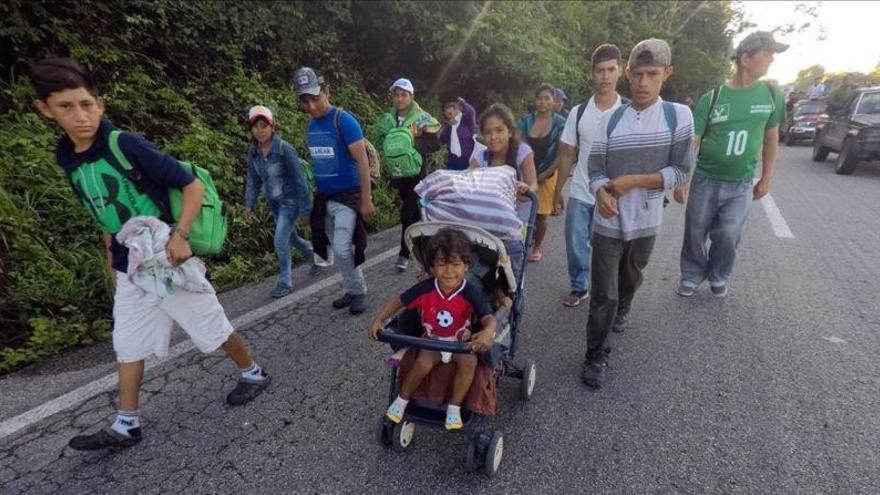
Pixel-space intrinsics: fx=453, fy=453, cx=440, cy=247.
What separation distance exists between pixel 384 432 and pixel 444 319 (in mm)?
679

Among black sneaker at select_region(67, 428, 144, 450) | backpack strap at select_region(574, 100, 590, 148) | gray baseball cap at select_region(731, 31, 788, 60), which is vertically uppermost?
gray baseball cap at select_region(731, 31, 788, 60)

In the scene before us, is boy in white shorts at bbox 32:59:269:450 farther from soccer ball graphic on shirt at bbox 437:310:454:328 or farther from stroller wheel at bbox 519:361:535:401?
stroller wheel at bbox 519:361:535:401

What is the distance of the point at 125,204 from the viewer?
2.25 m

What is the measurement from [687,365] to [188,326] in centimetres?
327

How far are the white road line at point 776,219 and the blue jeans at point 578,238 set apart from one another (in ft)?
12.4

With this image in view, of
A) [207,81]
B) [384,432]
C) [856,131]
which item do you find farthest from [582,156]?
[856,131]

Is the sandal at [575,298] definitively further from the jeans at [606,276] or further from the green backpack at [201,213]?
the green backpack at [201,213]

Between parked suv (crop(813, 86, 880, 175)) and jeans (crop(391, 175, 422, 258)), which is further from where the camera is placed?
parked suv (crop(813, 86, 880, 175))

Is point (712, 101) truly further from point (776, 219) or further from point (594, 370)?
point (776, 219)

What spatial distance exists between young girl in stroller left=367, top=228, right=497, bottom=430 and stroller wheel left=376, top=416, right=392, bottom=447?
0.08 meters

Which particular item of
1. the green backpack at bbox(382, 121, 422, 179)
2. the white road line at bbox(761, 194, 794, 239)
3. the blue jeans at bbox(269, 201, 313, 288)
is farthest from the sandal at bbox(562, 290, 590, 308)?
the white road line at bbox(761, 194, 794, 239)

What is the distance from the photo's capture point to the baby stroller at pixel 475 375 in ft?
7.29

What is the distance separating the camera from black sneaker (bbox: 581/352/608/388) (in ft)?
9.72

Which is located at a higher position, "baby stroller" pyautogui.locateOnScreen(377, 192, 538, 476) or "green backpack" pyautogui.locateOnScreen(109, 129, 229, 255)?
"green backpack" pyautogui.locateOnScreen(109, 129, 229, 255)
